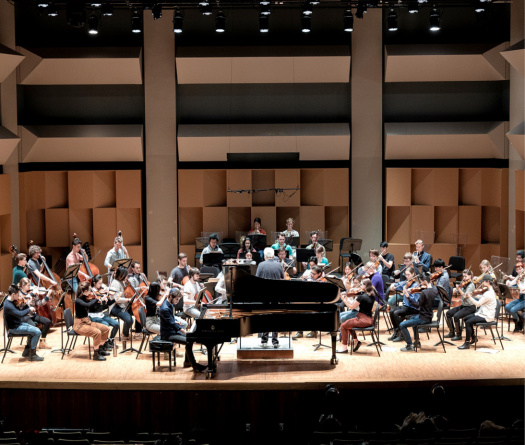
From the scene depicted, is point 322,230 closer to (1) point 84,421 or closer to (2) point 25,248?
(2) point 25,248

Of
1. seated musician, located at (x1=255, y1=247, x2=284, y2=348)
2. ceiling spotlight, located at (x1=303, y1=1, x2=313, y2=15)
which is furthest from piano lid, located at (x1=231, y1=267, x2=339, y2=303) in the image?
ceiling spotlight, located at (x1=303, y1=1, x2=313, y2=15)

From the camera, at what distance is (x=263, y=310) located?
10.5 meters

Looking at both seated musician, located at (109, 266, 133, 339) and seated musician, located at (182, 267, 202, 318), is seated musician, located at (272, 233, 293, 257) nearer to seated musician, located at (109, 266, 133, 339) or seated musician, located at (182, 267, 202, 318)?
seated musician, located at (182, 267, 202, 318)

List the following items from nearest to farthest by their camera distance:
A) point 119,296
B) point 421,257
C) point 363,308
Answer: point 363,308 → point 119,296 → point 421,257

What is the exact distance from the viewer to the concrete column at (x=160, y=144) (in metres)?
15.6

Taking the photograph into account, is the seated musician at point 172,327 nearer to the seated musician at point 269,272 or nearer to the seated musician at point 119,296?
the seated musician at point 119,296

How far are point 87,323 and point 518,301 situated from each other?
22.3 feet

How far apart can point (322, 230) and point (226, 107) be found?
3390 mm

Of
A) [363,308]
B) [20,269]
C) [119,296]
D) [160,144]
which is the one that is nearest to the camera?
[363,308]

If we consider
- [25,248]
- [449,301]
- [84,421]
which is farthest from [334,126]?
[84,421]

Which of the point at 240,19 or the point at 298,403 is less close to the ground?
the point at 240,19

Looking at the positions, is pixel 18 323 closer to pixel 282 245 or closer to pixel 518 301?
pixel 282 245

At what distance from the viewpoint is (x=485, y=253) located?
15961 mm

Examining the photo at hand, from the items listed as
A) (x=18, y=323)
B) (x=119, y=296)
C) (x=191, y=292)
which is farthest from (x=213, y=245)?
(x=18, y=323)
